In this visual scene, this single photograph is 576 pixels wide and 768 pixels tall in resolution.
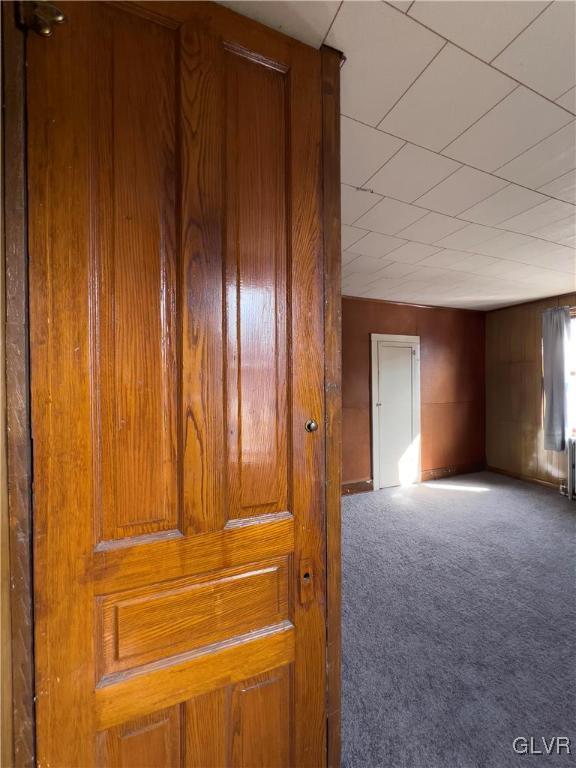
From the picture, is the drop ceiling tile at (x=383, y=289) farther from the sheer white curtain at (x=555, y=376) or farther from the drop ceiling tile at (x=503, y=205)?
the sheer white curtain at (x=555, y=376)

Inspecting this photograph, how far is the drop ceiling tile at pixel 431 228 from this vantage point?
7.84 feet

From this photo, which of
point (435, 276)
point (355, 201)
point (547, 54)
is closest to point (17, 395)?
point (547, 54)

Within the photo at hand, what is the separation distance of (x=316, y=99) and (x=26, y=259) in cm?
99

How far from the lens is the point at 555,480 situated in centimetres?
465

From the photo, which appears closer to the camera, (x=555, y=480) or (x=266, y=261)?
(x=266, y=261)

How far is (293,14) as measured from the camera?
0.98 metres

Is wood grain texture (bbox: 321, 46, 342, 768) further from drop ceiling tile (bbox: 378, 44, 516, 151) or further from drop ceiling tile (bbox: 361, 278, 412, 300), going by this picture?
drop ceiling tile (bbox: 361, 278, 412, 300)

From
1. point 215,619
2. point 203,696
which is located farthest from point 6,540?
point 203,696

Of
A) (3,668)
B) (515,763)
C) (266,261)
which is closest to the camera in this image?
(3,668)

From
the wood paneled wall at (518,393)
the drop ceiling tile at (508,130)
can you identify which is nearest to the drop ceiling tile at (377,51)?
the drop ceiling tile at (508,130)

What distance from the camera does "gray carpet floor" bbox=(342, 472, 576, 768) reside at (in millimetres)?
1426

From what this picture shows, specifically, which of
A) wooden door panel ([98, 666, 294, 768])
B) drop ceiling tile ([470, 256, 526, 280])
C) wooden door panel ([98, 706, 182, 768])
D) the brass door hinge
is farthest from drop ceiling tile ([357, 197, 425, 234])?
wooden door panel ([98, 706, 182, 768])

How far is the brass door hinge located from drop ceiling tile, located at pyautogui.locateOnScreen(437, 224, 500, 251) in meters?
2.63

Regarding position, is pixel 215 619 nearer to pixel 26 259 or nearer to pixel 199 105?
pixel 26 259
